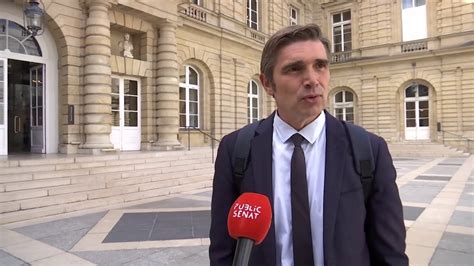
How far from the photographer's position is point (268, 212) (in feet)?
4.38

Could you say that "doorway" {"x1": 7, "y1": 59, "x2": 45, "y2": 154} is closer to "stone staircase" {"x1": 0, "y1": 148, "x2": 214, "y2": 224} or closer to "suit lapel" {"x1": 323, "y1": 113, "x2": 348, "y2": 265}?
"stone staircase" {"x1": 0, "y1": 148, "x2": 214, "y2": 224}

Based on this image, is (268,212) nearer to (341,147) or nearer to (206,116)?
(341,147)

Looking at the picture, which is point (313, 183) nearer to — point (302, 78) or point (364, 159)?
point (364, 159)

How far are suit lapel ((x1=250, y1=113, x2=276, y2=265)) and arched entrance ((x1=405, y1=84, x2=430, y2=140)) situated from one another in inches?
1110

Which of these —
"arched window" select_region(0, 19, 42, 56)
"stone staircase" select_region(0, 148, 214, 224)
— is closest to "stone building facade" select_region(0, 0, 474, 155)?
"arched window" select_region(0, 19, 42, 56)

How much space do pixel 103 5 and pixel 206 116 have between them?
324 inches

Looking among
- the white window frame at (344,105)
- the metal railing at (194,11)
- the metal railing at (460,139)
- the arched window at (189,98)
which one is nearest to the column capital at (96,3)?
the metal railing at (194,11)

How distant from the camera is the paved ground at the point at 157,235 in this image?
5.04 m

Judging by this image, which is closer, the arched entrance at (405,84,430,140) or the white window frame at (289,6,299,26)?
the arched entrance at (405,84,430,140)

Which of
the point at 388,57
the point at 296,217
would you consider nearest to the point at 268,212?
the point at 296,217

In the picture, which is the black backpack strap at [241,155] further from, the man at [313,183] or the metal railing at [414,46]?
the metal railing at [414,46]

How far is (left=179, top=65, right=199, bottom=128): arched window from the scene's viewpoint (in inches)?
721

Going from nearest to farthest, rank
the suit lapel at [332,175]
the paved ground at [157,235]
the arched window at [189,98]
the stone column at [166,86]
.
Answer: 1. the suit lapel at [332,175]
2. the paved ground at [157,235]
3. the stone column at [166,86]
4. the arched window at [189,98]

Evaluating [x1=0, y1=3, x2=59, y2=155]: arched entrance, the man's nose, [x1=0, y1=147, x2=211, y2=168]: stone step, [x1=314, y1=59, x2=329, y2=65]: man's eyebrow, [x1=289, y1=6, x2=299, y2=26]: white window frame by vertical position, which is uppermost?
[x1=289, y1=6, x2=299, y2=26]: white window frame
